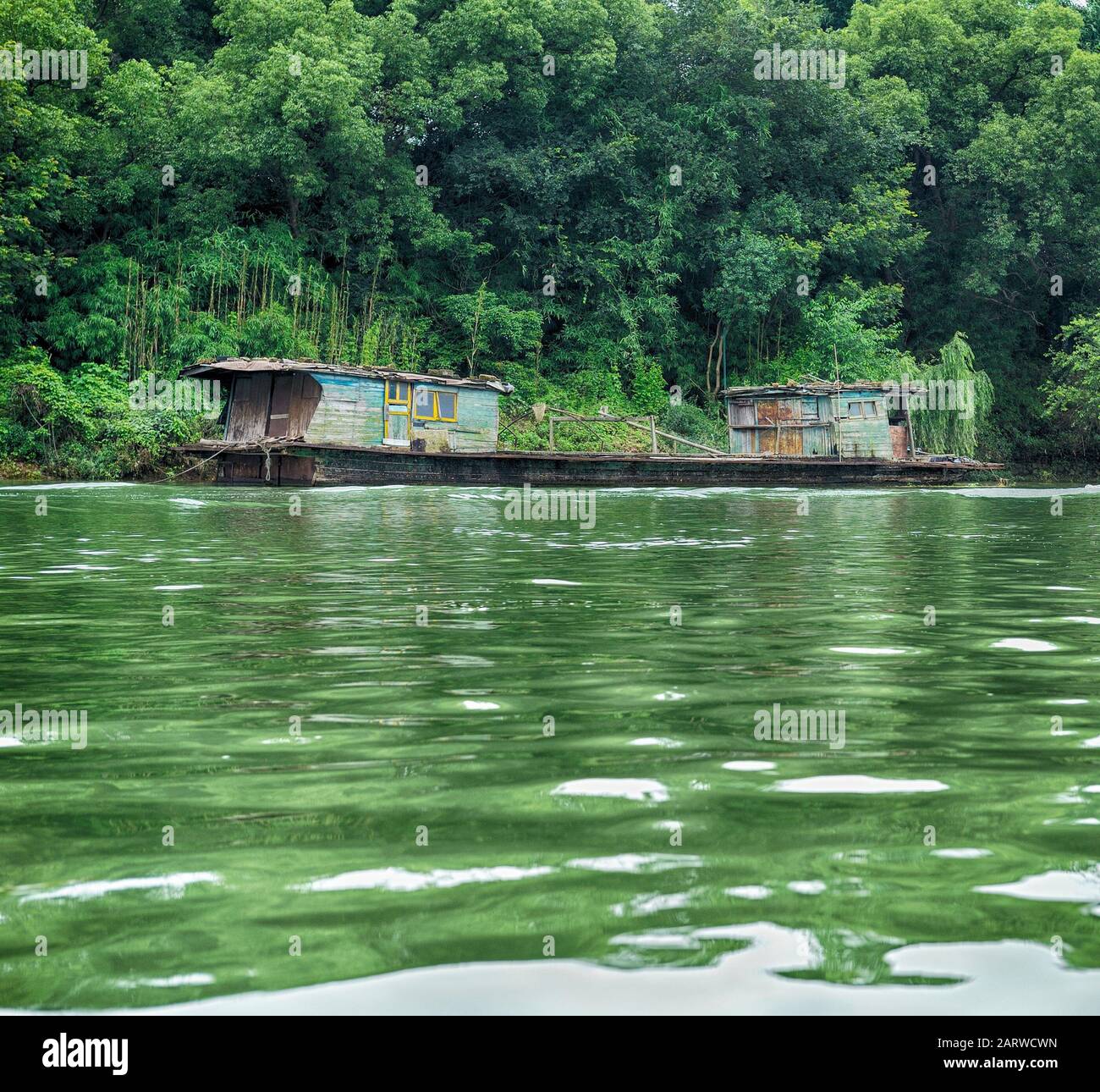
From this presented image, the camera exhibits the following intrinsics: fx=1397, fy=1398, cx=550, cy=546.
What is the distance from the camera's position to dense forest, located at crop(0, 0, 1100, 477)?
112 feet

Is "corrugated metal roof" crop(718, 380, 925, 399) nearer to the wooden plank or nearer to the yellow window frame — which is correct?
the yellow window frame

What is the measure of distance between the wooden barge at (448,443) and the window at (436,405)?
0.02 metres

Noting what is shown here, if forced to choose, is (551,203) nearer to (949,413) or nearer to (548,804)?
(949,413)

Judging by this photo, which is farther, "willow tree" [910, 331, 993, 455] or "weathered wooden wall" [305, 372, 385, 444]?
"willow tree" [910, 331, 993, 455]

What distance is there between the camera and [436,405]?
32125 mm

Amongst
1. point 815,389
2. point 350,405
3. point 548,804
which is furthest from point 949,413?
point 548,804

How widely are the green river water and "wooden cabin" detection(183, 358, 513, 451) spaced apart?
70.9 feet

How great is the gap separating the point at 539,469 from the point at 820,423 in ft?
27.2

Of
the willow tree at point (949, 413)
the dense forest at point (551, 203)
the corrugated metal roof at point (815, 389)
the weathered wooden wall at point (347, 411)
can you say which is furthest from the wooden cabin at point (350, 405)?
the willow tree at point (949, 413)

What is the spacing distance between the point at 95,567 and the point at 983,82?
4436 cm

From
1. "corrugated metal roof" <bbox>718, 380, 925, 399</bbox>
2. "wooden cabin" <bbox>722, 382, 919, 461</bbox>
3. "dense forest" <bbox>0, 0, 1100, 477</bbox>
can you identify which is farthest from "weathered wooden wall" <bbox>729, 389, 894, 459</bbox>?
"dense forest" <bbox>0, 0, 1100, 477</bbox>

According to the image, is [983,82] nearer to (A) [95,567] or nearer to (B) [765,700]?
(A) [95,567]

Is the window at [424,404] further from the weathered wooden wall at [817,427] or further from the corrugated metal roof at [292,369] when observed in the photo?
the weathered wooden wall at [817,427]
